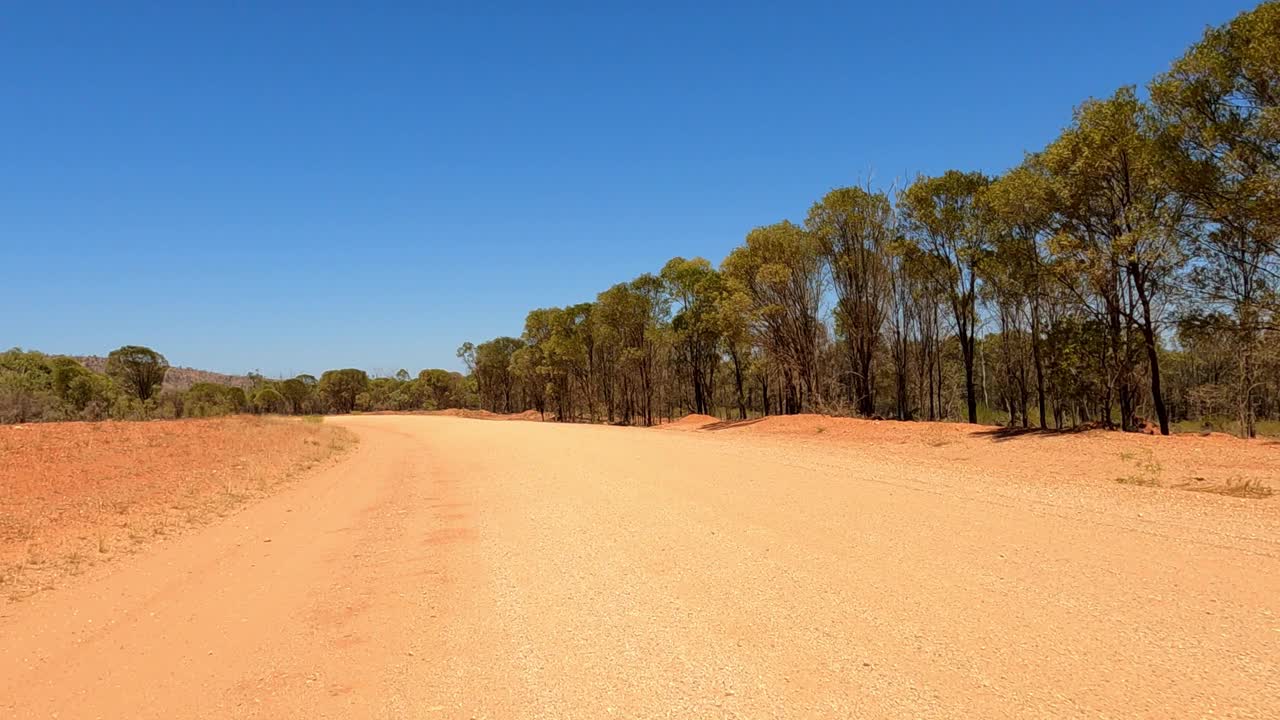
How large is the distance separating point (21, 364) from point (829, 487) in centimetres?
6041

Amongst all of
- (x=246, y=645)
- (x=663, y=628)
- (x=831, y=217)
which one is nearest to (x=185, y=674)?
(x=246, y=645)

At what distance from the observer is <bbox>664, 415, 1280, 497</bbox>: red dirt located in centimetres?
1111

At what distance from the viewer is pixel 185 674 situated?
4652 mm

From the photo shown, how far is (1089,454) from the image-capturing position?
46.0ft

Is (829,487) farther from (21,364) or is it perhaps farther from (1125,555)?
(21,364)

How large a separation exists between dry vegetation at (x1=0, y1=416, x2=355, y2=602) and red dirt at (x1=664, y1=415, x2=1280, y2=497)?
14.4 metres

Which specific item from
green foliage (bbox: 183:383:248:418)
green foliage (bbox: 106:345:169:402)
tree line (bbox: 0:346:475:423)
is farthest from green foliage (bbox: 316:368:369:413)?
green foliage (bbox: 106:345:169:402)

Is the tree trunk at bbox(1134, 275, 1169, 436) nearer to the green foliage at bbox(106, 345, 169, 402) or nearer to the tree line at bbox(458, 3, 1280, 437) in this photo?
the tree line at bbox(458, 3, 1280, 437)

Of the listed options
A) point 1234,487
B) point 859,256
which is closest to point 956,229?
point 859,256

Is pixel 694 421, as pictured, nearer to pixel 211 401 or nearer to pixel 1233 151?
pixel 1233 151

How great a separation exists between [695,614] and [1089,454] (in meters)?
12.6

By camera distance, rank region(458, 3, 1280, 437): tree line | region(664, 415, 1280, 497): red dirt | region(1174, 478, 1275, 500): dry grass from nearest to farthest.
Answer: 1. region(1174, 478, 1275, 500): dry grass
2. region(664, 415, 1280, 497): red dirt
3. region(458, 3, 1280, 437): tree line

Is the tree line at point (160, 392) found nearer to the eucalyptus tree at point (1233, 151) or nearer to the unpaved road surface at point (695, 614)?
the unpaved road surface at point (695, 614)

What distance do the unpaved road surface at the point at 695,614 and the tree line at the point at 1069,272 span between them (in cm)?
978
